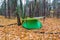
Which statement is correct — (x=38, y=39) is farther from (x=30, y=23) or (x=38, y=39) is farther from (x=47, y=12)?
(x=47, y=12)

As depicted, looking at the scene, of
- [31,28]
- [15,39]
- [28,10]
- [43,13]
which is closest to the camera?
[15,39]

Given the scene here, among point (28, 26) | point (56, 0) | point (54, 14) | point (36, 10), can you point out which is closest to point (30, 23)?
point (28, 26)

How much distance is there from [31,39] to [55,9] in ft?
56.7

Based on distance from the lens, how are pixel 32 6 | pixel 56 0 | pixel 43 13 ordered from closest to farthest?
1. pixel 32 6
2. pixel 43 13
3. pixel 56 0

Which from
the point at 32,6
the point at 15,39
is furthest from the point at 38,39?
the point at 32,6

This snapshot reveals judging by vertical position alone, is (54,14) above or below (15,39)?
below

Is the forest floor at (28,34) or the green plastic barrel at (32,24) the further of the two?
the green plastic barrel at (32,24)

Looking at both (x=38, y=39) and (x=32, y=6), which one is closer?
(x=38, y=39)

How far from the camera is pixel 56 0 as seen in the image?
24.9 m

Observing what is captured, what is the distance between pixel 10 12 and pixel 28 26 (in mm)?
13341

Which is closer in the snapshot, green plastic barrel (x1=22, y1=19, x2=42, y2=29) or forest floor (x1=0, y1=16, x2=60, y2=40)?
forest floor (x1=0, y1=16, x2=60, y2=40)

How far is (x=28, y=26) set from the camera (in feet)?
28.0

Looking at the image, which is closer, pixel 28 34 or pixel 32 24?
pixel 28 34

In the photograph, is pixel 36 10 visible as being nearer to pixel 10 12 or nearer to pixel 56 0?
pixel 10 12
